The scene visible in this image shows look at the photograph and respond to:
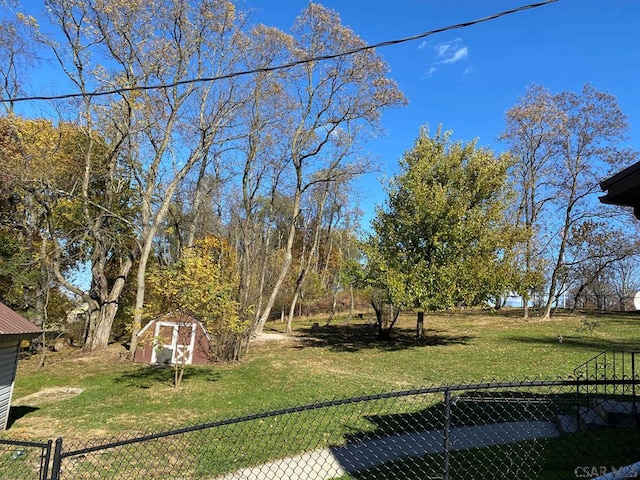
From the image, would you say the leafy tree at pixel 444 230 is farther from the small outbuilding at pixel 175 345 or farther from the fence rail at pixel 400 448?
the fence rail at pixel 400 448

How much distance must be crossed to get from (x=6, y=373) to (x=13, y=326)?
1012 millimetres

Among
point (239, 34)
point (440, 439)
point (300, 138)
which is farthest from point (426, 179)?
point (440, 439)

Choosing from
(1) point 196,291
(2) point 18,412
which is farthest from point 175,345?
(2) point 18,412

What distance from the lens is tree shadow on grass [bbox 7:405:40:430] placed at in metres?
9.94

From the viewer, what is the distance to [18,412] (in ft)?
35.0

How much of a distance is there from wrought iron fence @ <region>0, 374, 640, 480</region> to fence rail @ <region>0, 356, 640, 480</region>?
0.01 m

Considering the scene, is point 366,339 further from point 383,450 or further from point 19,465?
point 19,465

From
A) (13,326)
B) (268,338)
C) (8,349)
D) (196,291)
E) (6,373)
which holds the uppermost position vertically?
(196,291)

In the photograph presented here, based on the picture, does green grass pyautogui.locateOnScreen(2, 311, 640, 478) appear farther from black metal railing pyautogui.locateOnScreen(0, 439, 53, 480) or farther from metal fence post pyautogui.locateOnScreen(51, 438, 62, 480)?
metal fence post pyautogui.locateOnScreen(51, 438, 62, 480)

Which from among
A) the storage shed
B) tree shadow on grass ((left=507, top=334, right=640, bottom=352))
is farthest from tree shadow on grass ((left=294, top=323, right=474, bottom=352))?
the storage shed

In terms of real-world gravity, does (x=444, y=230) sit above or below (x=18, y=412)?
above

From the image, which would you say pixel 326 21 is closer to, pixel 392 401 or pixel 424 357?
pixel 424 357

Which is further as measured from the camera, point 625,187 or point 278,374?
point 278,374

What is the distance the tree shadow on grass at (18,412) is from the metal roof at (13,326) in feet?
6.53
